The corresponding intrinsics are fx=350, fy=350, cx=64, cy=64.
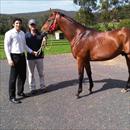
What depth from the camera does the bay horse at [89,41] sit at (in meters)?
8.28

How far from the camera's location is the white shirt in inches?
307

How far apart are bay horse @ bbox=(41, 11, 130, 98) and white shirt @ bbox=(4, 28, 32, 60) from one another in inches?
36.0

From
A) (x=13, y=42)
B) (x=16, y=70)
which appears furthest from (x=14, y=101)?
(x=13, y=42)

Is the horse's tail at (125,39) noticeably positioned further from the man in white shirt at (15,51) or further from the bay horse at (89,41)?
the man in white shirt at (15,51)

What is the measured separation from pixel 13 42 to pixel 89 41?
1.83 metres

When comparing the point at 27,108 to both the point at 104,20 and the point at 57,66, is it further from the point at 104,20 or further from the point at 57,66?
the point at 104,20

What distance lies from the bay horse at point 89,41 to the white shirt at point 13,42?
3.00 ft

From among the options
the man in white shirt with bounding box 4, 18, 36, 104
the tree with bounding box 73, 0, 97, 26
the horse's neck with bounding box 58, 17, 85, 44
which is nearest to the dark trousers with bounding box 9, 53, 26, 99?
the man in white shirt with bounding box 4, 18, 36, 104

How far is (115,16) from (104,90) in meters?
33.1

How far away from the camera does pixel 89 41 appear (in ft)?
27.7

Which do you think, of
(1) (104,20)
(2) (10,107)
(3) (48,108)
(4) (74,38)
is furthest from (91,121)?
(1) (104,20)

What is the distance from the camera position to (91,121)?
Answer: 654 cm

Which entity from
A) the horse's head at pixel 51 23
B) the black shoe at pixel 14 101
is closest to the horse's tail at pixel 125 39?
the horse's head at pixel 51 23

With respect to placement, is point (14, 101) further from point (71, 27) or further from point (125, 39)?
point (125, 39)
